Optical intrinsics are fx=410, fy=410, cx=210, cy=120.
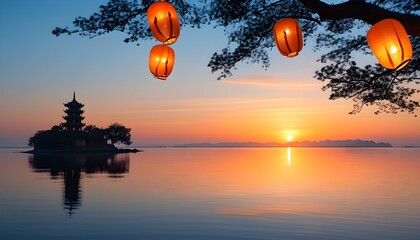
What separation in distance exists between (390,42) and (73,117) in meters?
57.6

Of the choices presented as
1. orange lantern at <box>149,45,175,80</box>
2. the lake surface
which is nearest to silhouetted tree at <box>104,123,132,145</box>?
the lake surface

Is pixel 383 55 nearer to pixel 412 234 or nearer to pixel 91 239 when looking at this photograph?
pixel 91 239

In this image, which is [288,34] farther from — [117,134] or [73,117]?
[117,134]

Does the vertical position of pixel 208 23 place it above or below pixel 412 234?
above

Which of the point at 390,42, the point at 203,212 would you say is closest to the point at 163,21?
the point at 390,42

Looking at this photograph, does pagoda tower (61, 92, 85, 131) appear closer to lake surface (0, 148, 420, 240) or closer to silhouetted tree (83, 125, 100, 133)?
silhouetted tree (83, 125, 100, 133)

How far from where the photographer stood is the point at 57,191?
61.2ft

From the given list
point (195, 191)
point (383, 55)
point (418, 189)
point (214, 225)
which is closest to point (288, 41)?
point (383, 55)

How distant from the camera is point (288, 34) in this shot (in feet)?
13.2

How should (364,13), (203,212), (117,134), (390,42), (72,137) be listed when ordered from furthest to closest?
1. (117,134)
2. (72,137)
3. (203,212)
4. (364,13)
5. (390,42)

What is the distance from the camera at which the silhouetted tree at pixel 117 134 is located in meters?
64.2

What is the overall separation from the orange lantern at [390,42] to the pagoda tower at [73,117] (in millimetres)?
56336

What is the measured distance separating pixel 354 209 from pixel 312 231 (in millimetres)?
5037

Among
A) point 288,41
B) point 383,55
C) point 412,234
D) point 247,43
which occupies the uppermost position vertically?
point 247,43
